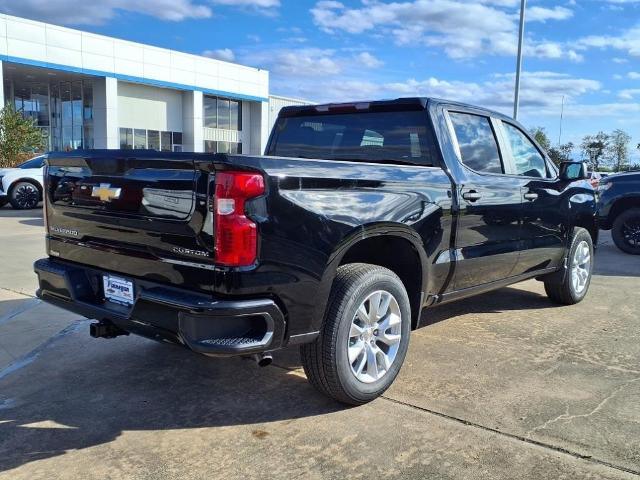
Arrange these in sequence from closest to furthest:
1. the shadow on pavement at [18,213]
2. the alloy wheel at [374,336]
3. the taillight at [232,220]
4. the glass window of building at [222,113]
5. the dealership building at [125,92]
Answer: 1. the taillight at [232,220]
2. the alloy wheel at [374,336]
3. the shadow on pavement at [18,213]
4. the dealership building at [125,92]
5. the glass window of building at [222,113]

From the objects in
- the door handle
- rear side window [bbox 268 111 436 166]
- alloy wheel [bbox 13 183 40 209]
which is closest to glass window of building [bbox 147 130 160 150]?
alloy wheel [bbox 13 183 40 209]

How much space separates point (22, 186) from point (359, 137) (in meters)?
13.4

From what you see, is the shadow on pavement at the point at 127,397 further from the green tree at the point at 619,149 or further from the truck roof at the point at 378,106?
the green tree at the point at 619,149

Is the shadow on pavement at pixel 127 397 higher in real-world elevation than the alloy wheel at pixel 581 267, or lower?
lower

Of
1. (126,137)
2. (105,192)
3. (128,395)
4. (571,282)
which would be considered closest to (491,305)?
(571,282)

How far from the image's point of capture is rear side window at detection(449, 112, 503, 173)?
173 inches

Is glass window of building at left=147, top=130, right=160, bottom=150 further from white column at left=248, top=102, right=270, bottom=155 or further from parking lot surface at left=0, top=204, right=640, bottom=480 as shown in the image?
parking lot surface at left=0, top=204, right=640, bottom=480

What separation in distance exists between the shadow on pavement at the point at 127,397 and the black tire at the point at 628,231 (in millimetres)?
7798

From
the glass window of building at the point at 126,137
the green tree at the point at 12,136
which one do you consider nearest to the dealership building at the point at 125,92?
the glass window of building at the point at 126,137

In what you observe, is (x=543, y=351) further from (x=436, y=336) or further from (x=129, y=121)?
(x=129, y=121)

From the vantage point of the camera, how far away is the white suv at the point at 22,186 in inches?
594

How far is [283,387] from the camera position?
3818 millimetres

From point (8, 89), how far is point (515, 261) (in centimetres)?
3618

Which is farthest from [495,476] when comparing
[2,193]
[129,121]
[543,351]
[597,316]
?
[129,121]
